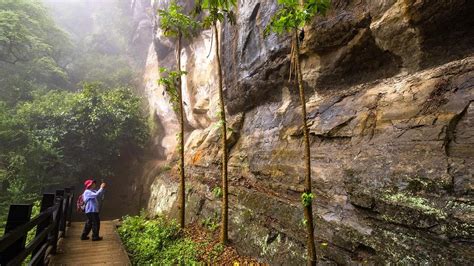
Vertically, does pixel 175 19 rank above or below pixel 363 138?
above

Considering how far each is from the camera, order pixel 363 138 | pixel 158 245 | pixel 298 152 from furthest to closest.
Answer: pixel 158 245
pixel 298 152
pixel 363 138

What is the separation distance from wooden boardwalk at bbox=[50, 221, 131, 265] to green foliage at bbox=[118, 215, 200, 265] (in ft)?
1.45

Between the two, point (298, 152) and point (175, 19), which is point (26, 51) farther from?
point (298, 152)

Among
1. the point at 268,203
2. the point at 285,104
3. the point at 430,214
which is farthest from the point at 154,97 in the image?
the point at 430,214

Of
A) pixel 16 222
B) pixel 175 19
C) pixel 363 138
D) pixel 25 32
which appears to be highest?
pixel 25 32

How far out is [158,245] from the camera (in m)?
9.02

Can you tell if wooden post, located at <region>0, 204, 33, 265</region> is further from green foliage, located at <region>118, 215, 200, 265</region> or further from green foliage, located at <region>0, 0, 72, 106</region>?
green foliage, located at <region>0, 0, 72, 106</region>

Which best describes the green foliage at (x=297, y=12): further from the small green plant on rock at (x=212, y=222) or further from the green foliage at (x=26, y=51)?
the green foliage at (x=26, y=51)

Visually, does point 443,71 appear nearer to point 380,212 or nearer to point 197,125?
point 380,212

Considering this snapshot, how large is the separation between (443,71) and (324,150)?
3.03 m

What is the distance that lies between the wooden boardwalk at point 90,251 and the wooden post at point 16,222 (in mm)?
3909

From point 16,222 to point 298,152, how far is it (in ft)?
21.2

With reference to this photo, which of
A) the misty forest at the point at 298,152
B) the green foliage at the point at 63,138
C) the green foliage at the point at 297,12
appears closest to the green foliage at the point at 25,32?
the green foliage at the point at 63,138

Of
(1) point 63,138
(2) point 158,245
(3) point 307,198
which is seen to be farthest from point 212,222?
(1) point 63,138
